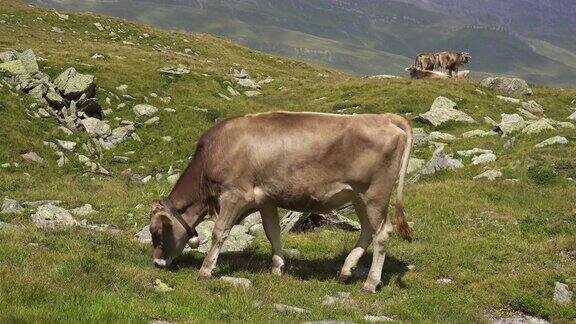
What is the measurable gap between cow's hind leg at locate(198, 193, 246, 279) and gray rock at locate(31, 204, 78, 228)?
7.30 meters

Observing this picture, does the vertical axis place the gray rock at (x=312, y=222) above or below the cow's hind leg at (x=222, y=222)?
below

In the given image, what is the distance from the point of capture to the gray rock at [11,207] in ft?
61.9

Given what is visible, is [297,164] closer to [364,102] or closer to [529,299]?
[529,299]

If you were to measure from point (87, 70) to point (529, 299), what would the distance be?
120ft

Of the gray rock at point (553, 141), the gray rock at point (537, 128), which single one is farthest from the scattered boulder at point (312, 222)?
the gray rock at point (537, 128)

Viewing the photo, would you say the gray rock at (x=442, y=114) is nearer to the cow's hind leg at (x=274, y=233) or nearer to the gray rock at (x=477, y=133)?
the gray rock at (x=477, y=133)

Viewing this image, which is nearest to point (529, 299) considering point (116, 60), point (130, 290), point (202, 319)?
point (202, 319)

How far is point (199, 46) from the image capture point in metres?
73.9

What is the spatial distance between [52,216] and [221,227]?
8.76 m

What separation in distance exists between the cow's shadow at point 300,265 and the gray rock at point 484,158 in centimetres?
1263

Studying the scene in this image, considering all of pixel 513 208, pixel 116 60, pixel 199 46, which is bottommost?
pixel 199 46

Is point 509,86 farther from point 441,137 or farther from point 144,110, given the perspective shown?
point 144,110

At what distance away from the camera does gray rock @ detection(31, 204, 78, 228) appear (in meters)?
18.1

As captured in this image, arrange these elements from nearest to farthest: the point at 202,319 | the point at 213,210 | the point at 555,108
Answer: the point at 202,319 < the point at 213,210 < the point at 555,108
